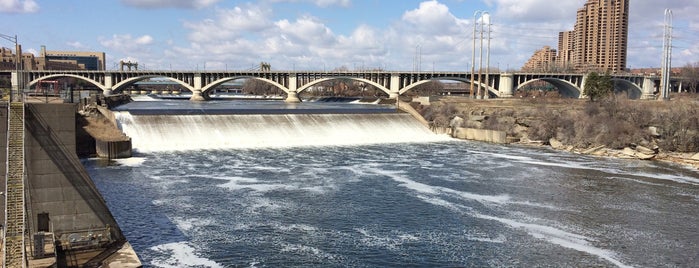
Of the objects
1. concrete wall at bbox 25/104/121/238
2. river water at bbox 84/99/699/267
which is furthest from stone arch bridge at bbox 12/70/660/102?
concrete wall at bbox 25/104/121/238

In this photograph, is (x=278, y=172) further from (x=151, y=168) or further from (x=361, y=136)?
(x=361, y=136)

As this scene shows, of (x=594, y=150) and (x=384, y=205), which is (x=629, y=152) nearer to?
(x=594, y=150)

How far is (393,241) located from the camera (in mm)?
19750

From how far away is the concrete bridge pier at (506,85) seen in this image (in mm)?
98875

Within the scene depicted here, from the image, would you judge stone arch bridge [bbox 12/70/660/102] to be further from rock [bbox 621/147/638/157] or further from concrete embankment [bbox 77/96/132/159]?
concrete embankment [bbox 77/96/132/159]

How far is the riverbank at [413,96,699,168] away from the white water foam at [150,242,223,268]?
117 feet

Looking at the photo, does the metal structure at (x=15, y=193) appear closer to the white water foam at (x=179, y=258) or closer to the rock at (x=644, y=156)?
the white water foam at (x=179, y=258)

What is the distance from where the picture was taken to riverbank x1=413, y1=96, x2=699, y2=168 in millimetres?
43219

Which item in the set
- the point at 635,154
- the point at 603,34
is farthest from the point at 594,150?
the point at 603,34

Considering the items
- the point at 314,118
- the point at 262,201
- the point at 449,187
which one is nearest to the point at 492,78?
the point at 314,118

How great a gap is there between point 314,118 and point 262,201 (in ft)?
94.9

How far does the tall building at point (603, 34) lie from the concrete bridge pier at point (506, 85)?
8756 cm

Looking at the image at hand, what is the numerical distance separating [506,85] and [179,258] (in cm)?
8922

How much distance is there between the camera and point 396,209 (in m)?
24.6
